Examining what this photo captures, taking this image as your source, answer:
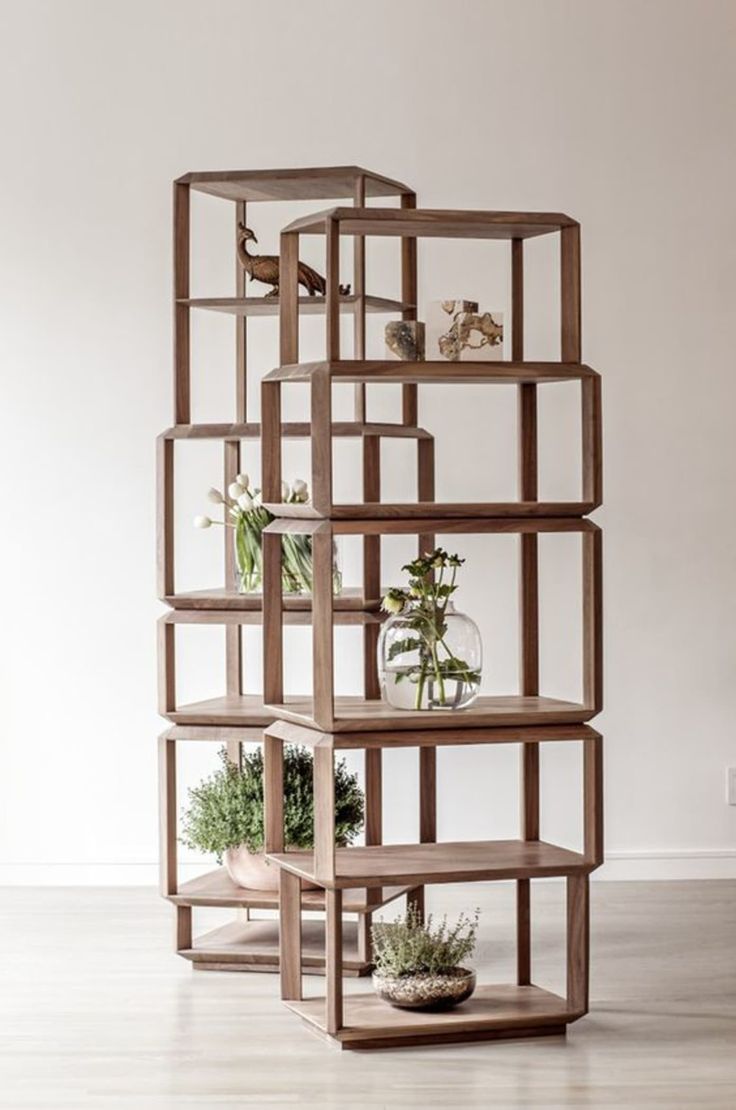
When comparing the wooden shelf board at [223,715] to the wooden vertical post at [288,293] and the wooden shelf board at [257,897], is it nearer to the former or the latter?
the wooden shelf board at [257,897]

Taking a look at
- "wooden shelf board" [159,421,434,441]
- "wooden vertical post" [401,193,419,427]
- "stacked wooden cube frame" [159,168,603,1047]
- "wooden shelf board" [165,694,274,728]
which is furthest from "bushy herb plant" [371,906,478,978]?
"wooden vertical post" [401,193,419,427]

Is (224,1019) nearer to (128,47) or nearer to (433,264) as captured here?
(433,264)

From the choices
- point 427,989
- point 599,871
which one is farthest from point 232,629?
point 599,871

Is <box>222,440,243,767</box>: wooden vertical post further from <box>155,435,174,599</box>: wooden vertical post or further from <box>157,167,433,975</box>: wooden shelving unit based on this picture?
<box>155,435,174,599</box>: wooden vertical post

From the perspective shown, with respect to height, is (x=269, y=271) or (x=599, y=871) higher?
(x=269, y=271)

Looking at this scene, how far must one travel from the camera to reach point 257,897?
169 inches

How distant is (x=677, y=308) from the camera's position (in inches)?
214

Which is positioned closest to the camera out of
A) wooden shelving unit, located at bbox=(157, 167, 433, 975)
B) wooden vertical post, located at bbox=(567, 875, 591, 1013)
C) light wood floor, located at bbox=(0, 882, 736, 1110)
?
light wood floor, located at bbox=(0, 882, 736, 1110)

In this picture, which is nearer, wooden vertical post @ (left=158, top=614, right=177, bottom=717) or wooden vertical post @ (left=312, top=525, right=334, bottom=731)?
wooden vertical post @ (left=312, top=525, right=334, bottom=731)

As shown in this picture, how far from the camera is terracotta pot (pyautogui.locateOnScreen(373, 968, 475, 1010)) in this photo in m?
3.82

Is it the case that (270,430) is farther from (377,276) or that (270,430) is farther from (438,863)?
(377,276)

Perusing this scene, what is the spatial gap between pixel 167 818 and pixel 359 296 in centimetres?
137

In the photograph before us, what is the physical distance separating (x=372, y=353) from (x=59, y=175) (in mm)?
1133

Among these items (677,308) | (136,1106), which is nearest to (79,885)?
(136,1106)
